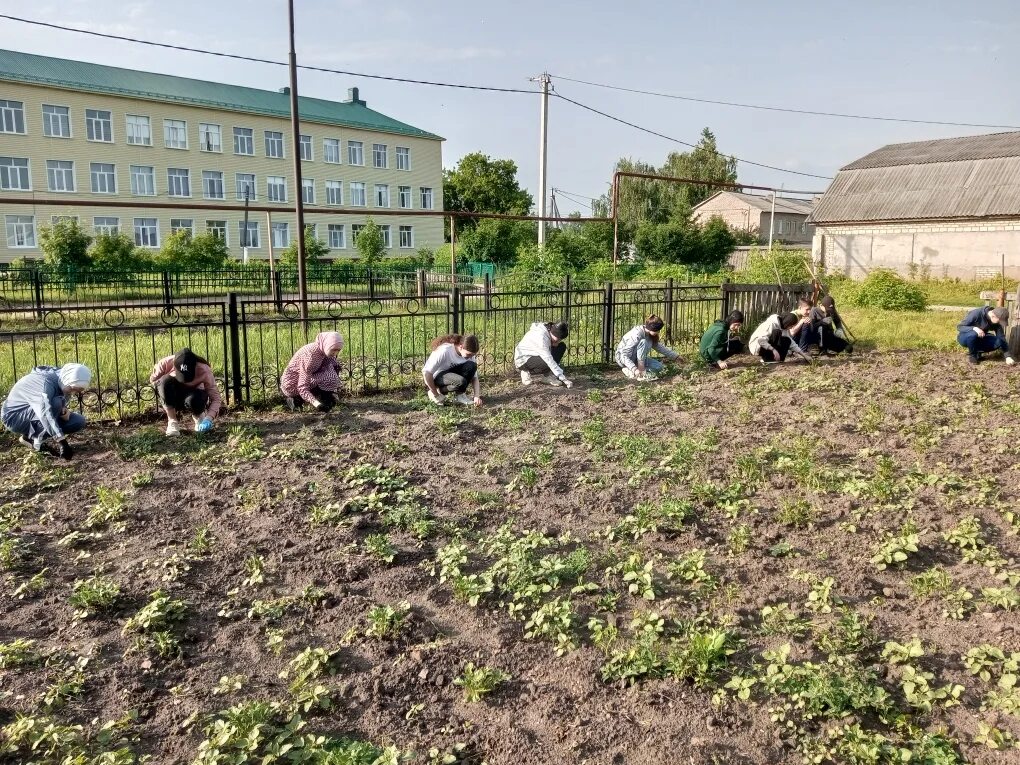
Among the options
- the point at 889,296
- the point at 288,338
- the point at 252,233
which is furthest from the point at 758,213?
the point at 288,338

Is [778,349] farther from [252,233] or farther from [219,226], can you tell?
[252,233]

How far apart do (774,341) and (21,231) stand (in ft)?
107

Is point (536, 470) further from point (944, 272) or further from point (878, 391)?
point (944, 272)

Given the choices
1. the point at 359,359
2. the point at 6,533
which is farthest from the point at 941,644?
the point at 359,359

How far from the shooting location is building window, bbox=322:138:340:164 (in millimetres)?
39719

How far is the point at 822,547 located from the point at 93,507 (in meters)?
4.54

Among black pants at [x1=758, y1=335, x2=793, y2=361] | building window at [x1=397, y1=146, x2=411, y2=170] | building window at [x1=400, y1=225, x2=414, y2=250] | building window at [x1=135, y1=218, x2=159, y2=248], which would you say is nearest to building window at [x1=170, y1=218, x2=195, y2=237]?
building window at [x1=135, y1=218, x2=159, y2=248]

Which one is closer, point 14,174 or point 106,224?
point 14,174

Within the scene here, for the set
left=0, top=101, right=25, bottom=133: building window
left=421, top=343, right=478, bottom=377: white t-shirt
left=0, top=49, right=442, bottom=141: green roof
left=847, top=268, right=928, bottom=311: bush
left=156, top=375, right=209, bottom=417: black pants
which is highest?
left=0, top=49, right=442, bottom=141: green roof

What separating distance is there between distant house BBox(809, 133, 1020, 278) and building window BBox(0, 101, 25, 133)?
103 ft

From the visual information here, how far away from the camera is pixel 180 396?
21.3 ft

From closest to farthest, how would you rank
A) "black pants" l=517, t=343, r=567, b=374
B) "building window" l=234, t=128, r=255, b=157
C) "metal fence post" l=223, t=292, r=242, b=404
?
"metal fence post" l=223, t=292, r=242, b=404, "black pants" l=517, t=343, r=567, b=374, "building window" l=234, t=128, r=255, b=157

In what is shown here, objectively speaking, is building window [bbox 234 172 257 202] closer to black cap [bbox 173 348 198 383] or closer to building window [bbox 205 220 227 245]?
building window [bbox 205 220 227 245]

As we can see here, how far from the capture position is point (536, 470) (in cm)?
558
